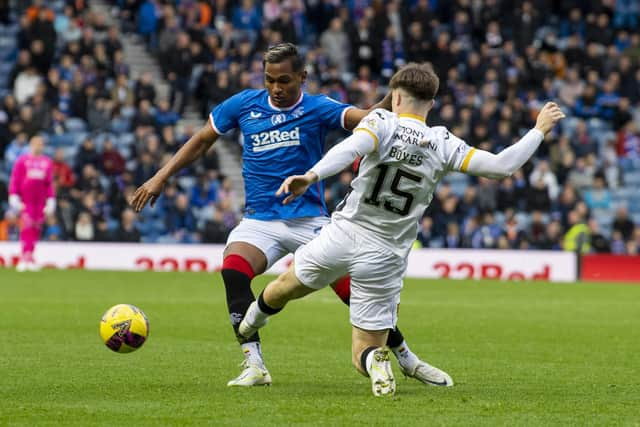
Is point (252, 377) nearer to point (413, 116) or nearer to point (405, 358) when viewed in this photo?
point (405, 358)

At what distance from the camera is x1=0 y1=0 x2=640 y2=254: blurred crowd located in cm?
2642

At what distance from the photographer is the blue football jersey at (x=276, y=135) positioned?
914cm

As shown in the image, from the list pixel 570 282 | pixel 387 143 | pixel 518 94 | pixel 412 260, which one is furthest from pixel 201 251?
pixel 387 143

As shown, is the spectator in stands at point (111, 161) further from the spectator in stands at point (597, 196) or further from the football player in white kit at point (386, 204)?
the football player in white kit at point (386, 204)

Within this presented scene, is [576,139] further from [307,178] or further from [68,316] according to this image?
[307,178]

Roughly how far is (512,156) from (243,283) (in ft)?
7.10

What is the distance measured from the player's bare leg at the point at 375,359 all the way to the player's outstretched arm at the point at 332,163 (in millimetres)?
1228

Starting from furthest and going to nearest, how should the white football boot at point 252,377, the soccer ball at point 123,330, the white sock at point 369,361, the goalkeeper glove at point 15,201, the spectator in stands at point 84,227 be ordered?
the spectator in stands at point 84,227 → the goalkeeper glove at point 15,201 → the soccer ball at point 123,330 → the white football boot at point 252,377 → the white sock at point 369,361

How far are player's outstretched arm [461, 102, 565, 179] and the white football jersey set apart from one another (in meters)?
0.09

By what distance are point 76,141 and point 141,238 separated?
9.83ft

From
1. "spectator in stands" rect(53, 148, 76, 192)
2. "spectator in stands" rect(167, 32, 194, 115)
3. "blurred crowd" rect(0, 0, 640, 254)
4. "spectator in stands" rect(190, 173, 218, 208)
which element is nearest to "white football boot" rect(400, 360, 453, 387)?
"blurred crowd" rect(0, 0, 640, 254)

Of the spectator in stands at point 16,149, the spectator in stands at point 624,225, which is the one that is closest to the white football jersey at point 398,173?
the spectator in stands at point 16,149

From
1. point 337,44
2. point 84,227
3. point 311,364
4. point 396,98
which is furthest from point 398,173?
point 337,44

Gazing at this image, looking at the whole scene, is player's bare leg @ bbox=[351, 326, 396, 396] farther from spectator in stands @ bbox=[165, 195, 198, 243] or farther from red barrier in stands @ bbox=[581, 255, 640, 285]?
spectator in stands @ bbox=[165, 195, 198, 243]
